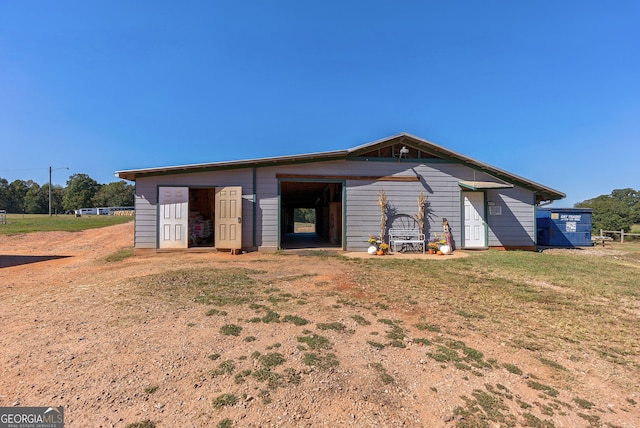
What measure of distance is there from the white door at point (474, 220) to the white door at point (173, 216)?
1053 centimetres

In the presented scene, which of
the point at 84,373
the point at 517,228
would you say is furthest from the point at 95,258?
the point at 517,228

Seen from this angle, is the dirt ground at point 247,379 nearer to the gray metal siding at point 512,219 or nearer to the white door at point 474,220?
the white door at point 474,220

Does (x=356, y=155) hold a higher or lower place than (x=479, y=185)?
higher

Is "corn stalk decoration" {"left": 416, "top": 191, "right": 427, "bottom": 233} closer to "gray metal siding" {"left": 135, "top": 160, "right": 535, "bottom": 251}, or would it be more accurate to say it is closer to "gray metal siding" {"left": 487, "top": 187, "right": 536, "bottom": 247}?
"gray metal siding" {"left": 135, "top": 160, "right": 535, "bottom": 251}

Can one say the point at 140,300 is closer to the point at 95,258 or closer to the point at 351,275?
the point at 351,275

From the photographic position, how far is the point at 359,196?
10.6 meters

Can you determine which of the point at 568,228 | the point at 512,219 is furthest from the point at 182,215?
the point at 568,228

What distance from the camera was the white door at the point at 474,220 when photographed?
11.2m

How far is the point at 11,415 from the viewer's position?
2066mm

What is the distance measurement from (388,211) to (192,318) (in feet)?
27.4

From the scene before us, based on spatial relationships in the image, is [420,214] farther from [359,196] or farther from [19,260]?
[19,260]

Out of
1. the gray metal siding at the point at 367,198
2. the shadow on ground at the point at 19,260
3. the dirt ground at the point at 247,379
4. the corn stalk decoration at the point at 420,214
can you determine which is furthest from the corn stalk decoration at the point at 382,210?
the shadow on ground at the point at 19,260

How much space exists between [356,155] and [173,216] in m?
6.89

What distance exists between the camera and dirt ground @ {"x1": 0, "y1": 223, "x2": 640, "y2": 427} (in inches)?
82.6
